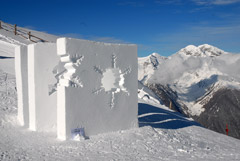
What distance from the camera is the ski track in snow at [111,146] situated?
5.95 m

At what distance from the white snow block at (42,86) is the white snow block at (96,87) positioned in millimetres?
984

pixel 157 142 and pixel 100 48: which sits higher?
pixel 100 48

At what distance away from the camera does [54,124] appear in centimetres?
812

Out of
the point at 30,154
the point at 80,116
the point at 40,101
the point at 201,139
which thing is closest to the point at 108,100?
the point at 80,116

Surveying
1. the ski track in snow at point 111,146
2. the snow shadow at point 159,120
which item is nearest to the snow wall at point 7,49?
the snow shadow at point 159,120

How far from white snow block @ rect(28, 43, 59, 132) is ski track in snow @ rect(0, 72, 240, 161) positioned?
0.49 m

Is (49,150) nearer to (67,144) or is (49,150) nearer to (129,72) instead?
(67,144)

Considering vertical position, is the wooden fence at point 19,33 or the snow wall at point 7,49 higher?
the wooden fence at point 19,33

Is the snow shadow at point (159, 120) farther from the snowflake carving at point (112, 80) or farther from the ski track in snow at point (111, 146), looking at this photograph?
the snowflake carving at point (112, 80)

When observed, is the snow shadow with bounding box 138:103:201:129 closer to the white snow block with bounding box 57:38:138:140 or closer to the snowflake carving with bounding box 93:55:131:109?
the white snow block with bounding box 57:38:138:140

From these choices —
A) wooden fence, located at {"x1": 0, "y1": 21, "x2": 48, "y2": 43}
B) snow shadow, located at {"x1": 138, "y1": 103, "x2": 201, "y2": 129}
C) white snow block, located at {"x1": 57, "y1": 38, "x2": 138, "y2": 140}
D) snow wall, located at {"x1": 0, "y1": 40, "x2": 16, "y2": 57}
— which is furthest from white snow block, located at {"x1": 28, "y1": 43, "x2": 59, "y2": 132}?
wooden fence, located at {"x1": 0, "y1": 21, "x2": 48, "y2": 43}

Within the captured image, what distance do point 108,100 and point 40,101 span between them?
2167 millimetres

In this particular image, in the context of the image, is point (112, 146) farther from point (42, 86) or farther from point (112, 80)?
point (42, 86)

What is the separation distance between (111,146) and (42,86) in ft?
9.83
